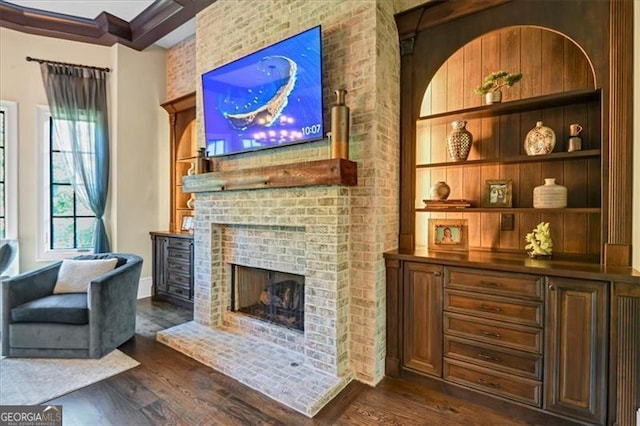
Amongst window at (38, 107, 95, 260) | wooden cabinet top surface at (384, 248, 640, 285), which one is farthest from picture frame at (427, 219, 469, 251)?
window at (38, 107, 95, 260)

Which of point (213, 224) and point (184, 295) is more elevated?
point (213, 224)

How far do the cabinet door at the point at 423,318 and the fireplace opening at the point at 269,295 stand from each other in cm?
96

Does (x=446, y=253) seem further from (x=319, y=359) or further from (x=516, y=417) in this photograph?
(x=319, y=359)

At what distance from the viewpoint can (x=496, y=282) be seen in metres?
2.14

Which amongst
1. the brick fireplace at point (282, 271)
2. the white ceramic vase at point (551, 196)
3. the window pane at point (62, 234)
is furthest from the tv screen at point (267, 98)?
the window pane at point (62, 234)

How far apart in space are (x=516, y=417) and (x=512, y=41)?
269 cm

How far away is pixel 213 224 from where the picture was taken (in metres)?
3.40

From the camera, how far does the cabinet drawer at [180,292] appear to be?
4.11 meters

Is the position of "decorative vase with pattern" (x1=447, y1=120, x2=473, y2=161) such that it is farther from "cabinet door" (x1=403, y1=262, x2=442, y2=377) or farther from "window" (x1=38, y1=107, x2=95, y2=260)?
"window" (x1=38, y1=107, x2=95, y2=260)

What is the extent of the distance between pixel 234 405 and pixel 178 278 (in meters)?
2.47

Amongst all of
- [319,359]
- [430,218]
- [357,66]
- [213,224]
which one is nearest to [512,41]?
[357,66]

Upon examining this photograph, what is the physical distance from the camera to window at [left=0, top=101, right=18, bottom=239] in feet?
13.1

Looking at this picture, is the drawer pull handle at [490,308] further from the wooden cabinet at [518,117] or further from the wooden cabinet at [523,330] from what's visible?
the wooden cabinet at [518,117]

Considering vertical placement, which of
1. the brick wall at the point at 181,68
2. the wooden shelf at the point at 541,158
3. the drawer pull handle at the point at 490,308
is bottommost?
the drawer pull handle at the point at 490,308
